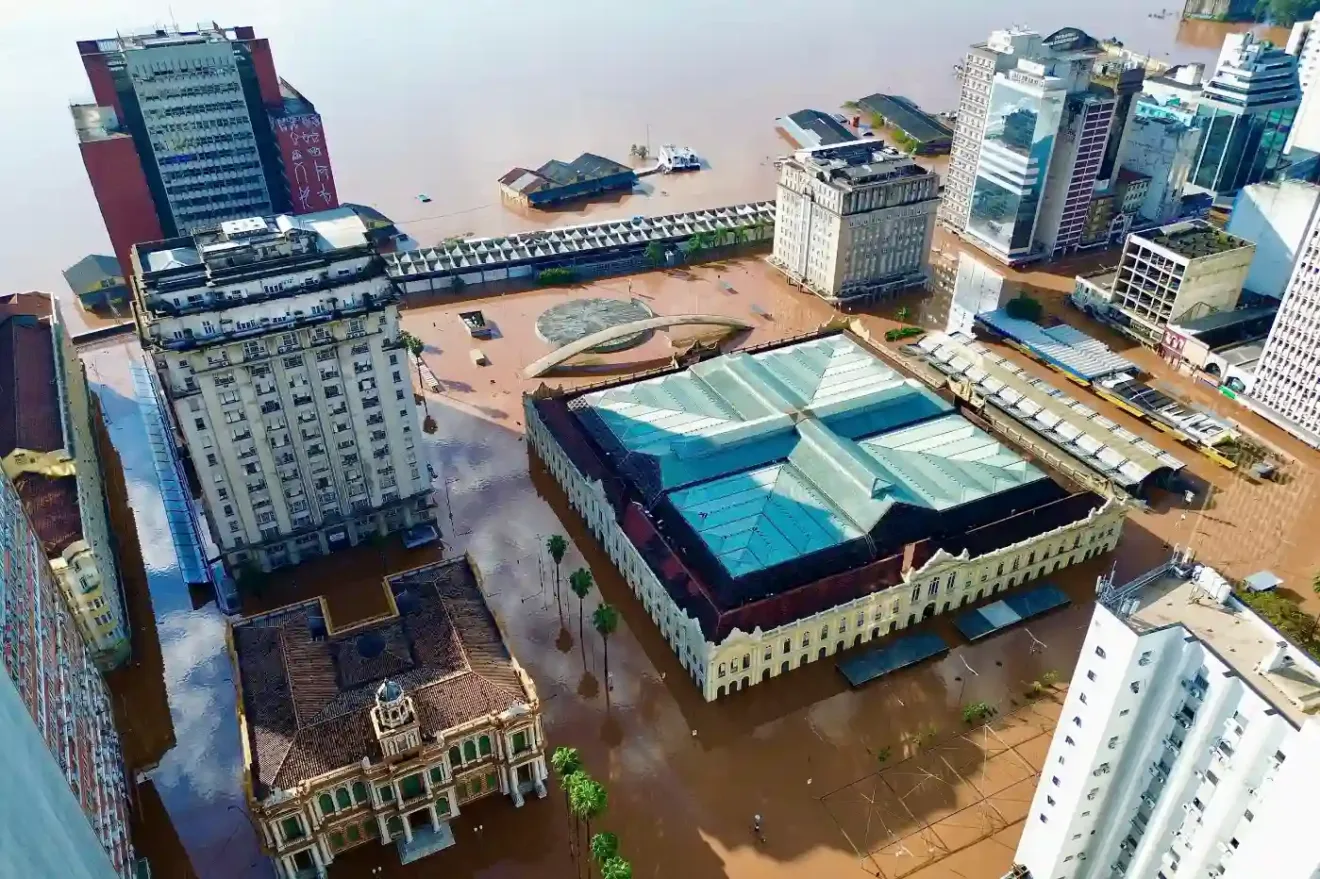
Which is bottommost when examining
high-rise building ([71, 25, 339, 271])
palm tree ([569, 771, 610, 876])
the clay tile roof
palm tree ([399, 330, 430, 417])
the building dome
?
palm tree ([399, 330, 430, 417])

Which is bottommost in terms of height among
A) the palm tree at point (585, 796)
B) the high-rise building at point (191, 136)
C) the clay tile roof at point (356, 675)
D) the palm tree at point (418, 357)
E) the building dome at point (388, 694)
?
the palm tree at point (418, 357)

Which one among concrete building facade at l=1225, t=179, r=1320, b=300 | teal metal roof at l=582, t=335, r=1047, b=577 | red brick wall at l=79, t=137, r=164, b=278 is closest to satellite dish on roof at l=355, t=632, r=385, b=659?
teal metal roof at l=582, t=335, r=1047, b=577

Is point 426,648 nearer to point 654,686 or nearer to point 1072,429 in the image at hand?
point 654,686

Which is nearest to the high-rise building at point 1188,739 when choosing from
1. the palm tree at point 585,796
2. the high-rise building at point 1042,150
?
the palm tree at point 585,796

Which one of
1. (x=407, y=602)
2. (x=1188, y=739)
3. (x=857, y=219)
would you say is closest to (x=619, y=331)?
(x=857, y=219)

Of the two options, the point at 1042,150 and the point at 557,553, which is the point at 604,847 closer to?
the point at 557,553

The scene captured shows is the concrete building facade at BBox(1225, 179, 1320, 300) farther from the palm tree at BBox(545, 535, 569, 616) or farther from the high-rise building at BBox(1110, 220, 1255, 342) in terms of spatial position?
the palm tree at BBox(545, 535, 569, 616)

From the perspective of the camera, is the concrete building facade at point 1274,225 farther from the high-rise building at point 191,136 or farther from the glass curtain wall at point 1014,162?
the high-rise building at point 191,136
